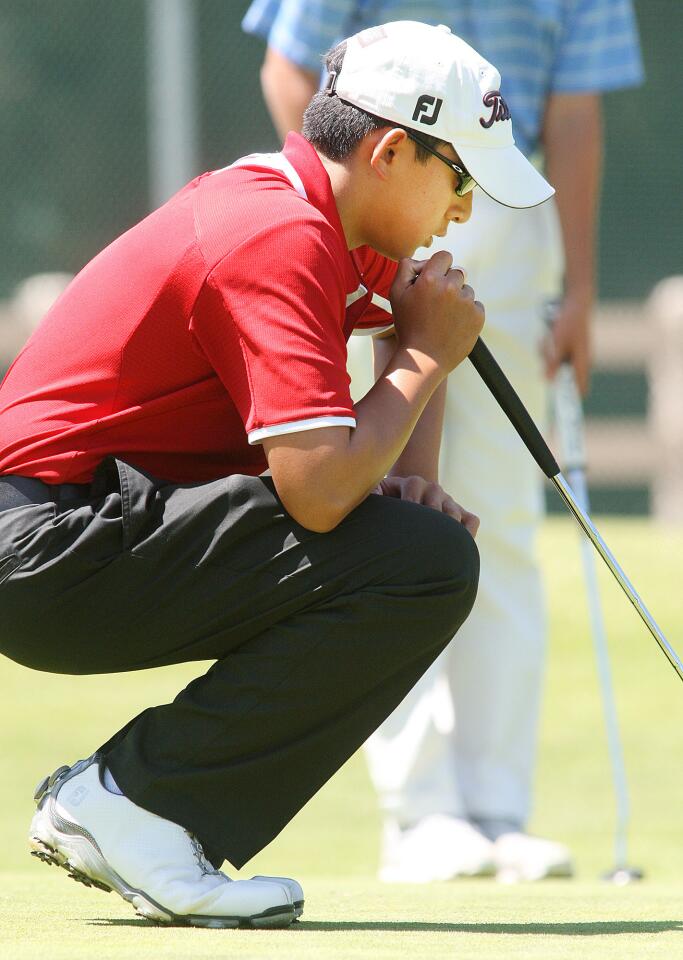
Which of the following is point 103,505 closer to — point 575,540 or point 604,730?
point 604,730

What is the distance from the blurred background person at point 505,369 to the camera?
369 cm

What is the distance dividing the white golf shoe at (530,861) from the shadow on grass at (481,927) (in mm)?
908

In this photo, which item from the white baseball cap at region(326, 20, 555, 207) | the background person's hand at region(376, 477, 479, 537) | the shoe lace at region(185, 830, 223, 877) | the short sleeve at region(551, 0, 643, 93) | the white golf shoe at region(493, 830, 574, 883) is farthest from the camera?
the short sleeve at region(551, 0, 643, 93)

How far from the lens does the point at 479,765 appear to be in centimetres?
378

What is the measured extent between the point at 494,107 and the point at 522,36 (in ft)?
4.04

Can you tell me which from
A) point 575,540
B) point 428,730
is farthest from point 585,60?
point 575,540

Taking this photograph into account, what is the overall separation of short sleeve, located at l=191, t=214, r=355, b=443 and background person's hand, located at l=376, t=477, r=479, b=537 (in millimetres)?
380

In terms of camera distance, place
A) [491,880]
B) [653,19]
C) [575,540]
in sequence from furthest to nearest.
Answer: [653,19] < [575,540] < [491,880]

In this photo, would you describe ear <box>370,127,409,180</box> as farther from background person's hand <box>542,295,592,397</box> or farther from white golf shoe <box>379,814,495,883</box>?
white golf shoe <box>379,814,495,883</box>

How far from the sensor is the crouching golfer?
2.34m

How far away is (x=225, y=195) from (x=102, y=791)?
0.82 metres

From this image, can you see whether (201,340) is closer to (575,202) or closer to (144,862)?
(144,862)

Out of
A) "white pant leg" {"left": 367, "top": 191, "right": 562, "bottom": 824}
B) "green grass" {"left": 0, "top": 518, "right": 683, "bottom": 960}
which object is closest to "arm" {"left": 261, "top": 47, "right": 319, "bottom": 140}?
"white pant leg" {"left": 367, "top": 191, "right": 562, "bottom": 824}

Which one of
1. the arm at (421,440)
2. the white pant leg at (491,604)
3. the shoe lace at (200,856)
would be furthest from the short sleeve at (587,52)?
the shoe lace at (200,856)
